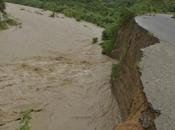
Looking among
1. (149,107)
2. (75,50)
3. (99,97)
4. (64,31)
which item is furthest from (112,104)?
(64,31)

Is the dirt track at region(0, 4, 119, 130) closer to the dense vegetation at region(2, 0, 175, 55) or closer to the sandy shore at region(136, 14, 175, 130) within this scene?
the sandy shore at region(136, 14, 175, 130)

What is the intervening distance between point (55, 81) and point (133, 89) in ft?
20.6

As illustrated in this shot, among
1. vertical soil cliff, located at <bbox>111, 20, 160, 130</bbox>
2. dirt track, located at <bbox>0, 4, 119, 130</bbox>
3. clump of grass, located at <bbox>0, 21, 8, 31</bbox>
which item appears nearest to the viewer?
vertical soil cliff, located at <bbox>111, 20, 160, 130</bbox>

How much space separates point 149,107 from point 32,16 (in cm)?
2741

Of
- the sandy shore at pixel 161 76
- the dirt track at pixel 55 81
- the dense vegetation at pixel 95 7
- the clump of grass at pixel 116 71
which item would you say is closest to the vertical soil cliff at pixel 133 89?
the clump of grass at pixel 116 71

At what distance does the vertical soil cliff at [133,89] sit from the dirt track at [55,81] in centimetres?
73

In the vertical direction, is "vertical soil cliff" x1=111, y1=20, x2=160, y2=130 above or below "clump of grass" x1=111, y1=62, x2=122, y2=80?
above

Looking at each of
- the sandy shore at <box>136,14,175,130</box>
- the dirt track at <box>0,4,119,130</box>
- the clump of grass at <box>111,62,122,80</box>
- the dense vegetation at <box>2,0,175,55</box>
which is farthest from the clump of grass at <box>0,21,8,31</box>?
the sandy shore at <box>136,14,175,130</box>

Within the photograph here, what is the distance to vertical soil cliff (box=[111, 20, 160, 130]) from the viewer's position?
7.50 meters

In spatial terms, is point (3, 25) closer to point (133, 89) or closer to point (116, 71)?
point (116, 71)

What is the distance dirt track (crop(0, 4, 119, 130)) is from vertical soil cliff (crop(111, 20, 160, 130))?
726 millimetres

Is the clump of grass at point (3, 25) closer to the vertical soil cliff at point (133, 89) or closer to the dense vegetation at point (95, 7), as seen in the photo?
the dense vegetation at point (95, 7)

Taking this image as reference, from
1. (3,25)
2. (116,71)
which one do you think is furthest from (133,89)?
(3,25)

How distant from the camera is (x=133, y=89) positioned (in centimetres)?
1105
